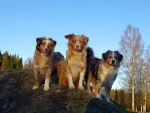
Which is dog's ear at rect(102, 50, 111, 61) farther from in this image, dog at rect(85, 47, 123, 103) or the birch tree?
the birch tree

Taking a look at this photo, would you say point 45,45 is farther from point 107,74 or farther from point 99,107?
point 99,107

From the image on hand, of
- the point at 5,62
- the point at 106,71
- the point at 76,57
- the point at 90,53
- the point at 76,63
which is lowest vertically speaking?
the point at 106,71

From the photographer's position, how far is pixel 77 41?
903 cm

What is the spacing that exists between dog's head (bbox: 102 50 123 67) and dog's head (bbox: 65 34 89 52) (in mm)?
1126

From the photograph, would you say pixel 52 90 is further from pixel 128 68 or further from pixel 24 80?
pixel 128 68

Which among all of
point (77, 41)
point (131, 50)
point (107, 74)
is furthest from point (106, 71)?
point (131, 50)

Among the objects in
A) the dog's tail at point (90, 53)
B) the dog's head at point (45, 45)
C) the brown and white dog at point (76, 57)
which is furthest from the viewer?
the dog's tail at point (90, 53)

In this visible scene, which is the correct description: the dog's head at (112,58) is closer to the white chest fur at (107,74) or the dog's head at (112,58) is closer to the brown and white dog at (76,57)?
the white chest fur at (107,74)

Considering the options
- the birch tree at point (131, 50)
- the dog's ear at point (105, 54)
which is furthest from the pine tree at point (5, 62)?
the dog's ear at point (105, 54)

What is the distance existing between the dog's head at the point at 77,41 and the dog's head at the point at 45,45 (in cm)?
53

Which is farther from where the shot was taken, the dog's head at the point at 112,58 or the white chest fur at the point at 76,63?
the dog's head at the point at 112,58

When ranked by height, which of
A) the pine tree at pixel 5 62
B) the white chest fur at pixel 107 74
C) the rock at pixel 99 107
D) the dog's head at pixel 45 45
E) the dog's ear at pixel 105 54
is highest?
the pine tree at pixel 5 62

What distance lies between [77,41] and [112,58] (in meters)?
1.54

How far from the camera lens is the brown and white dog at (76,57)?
29.7 ft
